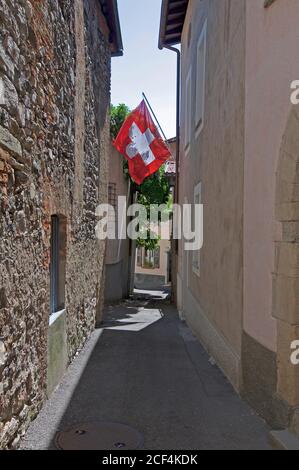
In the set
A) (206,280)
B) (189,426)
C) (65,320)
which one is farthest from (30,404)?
(206,280)

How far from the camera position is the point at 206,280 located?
7914 mm

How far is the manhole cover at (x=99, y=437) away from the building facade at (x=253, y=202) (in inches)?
47.4

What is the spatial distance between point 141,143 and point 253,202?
8971mm

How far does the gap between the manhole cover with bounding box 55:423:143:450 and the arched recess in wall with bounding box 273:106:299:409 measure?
1.28 metres

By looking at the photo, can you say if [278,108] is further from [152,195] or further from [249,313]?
[152,195]

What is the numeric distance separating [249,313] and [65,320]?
2410mm

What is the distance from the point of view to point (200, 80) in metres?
9.56

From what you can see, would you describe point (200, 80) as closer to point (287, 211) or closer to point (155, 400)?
point (287, 211)

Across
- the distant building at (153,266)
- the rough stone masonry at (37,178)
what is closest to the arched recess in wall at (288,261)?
the rough stone masonry at (37,178)

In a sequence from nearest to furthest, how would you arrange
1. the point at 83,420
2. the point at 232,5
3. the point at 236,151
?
the point at 83,420 < the point at 236,151 < the point at 232,5

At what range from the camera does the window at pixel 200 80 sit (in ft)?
28.8

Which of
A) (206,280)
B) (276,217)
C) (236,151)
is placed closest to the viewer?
(276,217)

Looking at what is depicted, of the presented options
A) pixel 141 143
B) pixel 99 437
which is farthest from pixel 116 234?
pixel 99 437

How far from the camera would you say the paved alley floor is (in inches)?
165
